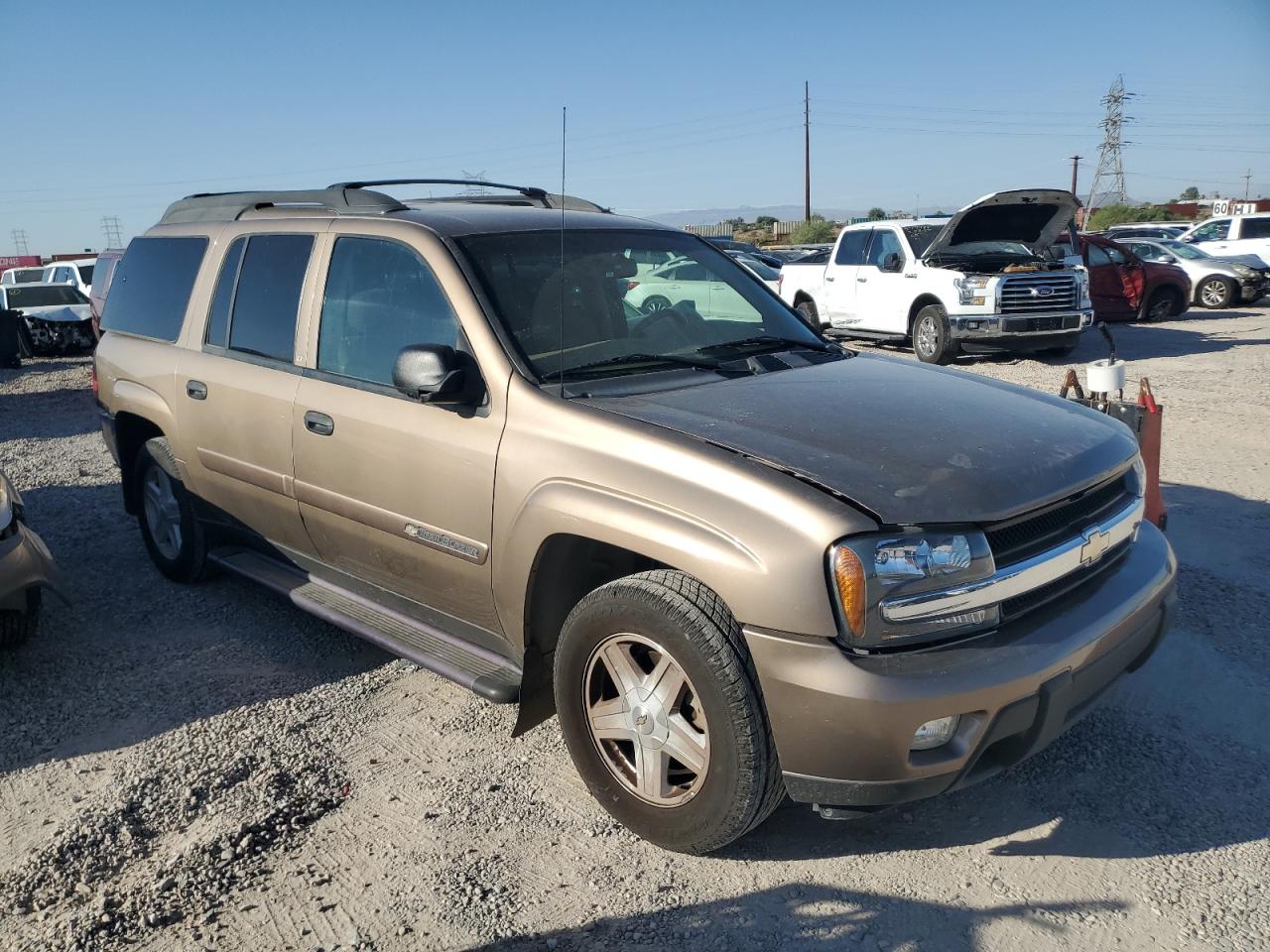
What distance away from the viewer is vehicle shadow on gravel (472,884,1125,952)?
102 inches

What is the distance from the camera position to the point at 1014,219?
12734mm

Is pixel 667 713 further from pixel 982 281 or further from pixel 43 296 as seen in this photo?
pixel 43 296

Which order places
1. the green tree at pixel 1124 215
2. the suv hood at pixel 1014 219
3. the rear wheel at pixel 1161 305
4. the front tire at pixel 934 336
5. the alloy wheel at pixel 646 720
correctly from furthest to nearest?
the green tree at pixel 1124 215
the rear wheel at pixel 1161 305
the front tire at pixel 934 336
the suv hood at pixel 1014 219
the alloy wheel at pixel 646 720

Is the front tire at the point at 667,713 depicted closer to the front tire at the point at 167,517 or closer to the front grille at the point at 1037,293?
the front tire at the point at 167,517

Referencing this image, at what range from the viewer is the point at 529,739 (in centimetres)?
371

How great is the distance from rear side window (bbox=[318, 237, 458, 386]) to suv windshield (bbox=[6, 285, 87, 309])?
18939 millimetres

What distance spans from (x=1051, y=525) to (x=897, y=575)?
64cm

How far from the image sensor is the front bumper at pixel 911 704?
2467 mm

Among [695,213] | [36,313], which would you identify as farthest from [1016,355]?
[36,313]

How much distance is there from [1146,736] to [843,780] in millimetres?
1597

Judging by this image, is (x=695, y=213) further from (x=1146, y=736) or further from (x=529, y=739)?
(x=1146, y=736)

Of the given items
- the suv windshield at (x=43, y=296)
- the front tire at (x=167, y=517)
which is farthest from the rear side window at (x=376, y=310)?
the suv windshield at (x=43, y=296)

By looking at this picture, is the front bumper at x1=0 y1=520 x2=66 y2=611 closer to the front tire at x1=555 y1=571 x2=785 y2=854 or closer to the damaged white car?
the front tire at x1=555 y1=571 x2=785 y2=854

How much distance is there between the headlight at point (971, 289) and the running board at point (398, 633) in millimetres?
10359
